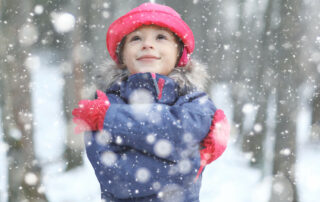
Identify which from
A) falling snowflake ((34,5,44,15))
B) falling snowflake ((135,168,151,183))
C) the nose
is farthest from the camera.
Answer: falling snowflake ((34,5,44,15))

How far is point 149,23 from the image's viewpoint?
1478 mm

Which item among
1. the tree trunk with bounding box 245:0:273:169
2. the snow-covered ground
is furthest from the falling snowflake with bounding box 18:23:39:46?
the tree trunk with bounding box 245:0:273:169

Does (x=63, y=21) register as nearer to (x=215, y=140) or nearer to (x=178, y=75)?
(x=178, y=75)

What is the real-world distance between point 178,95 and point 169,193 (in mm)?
467

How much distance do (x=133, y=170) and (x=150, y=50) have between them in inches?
23.3

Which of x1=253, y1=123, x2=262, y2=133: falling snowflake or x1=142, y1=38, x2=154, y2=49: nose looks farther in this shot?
x1=253, y1=123, x2=262, y2=133: falling snowflake

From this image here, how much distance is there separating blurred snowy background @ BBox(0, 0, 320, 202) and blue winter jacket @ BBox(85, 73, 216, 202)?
80 centimetres

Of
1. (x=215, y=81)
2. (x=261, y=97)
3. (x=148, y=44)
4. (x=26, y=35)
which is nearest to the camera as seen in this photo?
(x=148, y=44)

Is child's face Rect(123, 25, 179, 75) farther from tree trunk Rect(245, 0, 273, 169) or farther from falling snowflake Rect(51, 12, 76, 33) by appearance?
tree trunk Rect(245, 0, 273, 169)

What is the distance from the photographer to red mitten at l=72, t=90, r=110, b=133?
1296 millimetres

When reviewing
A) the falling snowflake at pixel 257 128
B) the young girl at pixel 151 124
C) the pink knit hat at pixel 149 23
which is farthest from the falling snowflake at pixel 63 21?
the falling snowflake at pixel 257 128

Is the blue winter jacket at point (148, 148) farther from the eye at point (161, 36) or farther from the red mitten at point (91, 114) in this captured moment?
the eye at point (161, 36)

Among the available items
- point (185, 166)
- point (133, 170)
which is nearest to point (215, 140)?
point (185, 166)

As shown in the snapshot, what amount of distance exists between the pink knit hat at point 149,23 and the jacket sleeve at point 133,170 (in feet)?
1.85
